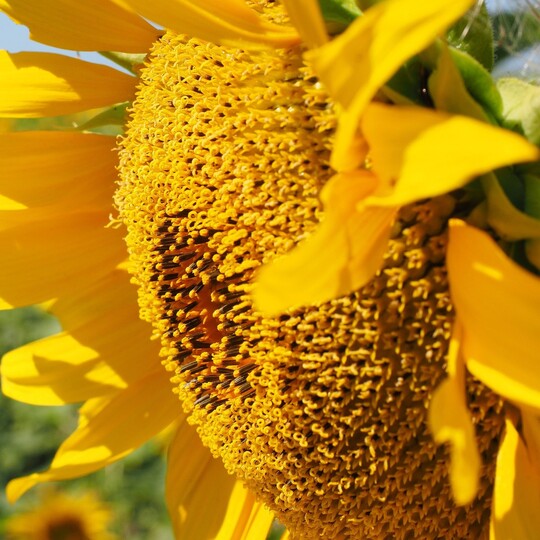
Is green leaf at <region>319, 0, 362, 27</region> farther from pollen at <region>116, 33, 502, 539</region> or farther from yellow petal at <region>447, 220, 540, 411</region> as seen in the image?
yellow petal at <region>447, 220, 540, 411</region>

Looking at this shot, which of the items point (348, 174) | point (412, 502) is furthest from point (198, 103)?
point (412, 502)

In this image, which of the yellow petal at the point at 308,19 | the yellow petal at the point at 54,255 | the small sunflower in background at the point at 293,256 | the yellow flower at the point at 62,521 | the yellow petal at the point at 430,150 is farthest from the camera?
the yellow flower at the point at 62,521

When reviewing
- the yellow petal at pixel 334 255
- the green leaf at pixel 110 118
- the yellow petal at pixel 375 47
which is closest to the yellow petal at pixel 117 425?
the green leaf at pixel 110 118

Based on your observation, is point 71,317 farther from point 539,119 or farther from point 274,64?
point 539,119

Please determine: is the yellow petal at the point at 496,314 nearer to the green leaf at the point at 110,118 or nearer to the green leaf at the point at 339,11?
the green leaf at the point at 339,11

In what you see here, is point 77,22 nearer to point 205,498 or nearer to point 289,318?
point 289,318

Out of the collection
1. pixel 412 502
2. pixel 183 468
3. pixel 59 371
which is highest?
pixel 412 502

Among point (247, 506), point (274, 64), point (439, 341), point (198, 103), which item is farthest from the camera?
point (247, 506)

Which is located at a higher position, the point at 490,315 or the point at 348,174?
the point at 348,174
